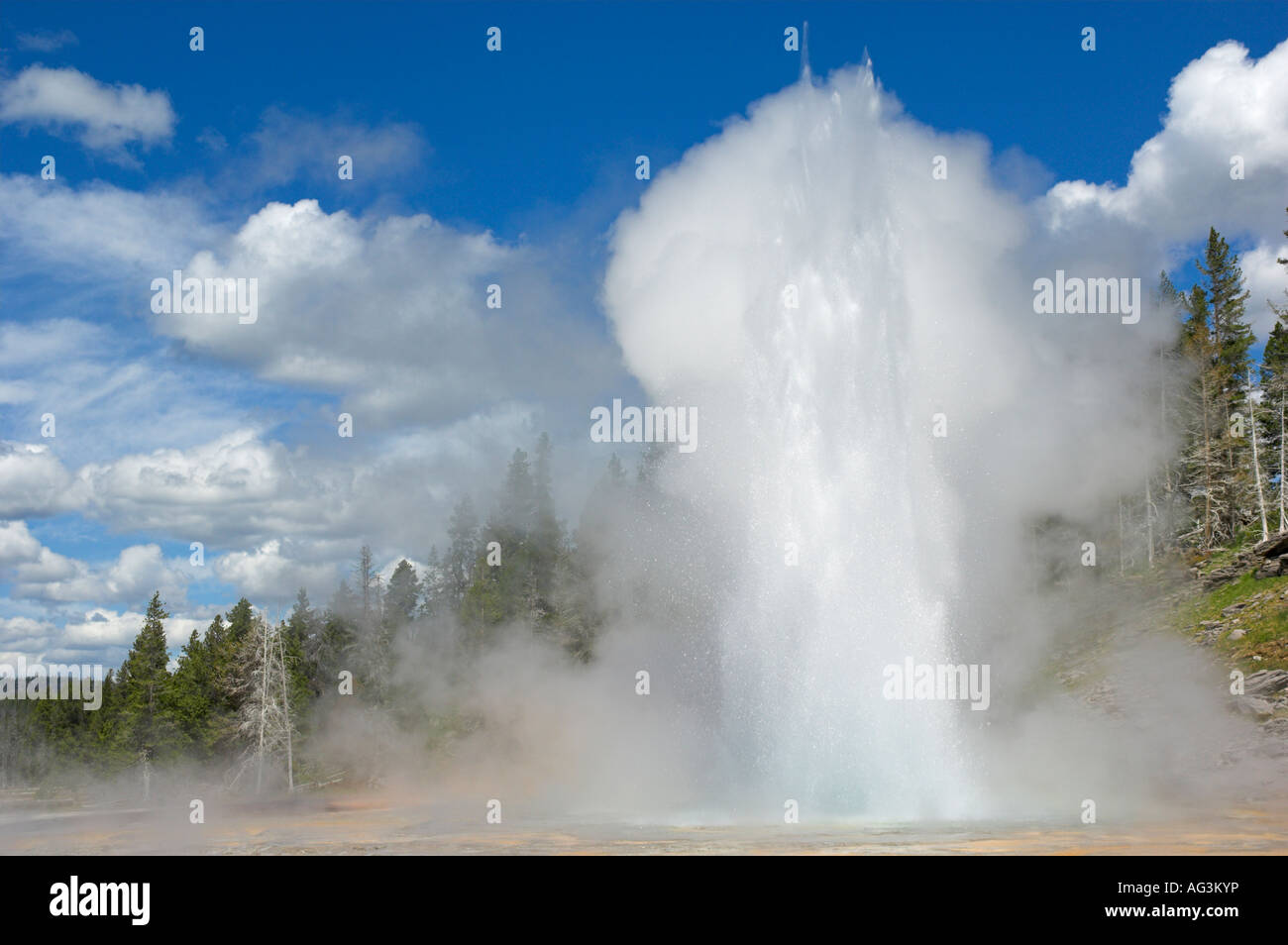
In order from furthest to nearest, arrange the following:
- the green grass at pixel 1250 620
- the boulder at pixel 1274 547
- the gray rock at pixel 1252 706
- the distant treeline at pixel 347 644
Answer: the distant treeline at pixel 347 644
the boulder at pixel 1274 547
the green grass at pixel 1250 620
the gray rock at pixel 1252 706

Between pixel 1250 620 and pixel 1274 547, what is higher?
pixel 1274 547

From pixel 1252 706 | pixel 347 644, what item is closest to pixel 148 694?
pixel 347 644

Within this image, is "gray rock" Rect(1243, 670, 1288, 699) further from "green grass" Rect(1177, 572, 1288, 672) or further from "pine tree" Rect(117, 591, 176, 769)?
"pine tree" Rect(117, 591, 176, 769)

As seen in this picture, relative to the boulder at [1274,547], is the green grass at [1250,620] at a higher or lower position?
lower

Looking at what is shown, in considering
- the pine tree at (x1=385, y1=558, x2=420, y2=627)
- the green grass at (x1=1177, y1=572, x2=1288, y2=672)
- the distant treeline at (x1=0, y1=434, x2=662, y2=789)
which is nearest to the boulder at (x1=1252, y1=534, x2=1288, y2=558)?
the green grass at (x1=1177, y1=572, x2=1288, y2=672)

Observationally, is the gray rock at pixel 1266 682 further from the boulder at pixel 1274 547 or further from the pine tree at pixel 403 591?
the pine tree at pixel 403 591

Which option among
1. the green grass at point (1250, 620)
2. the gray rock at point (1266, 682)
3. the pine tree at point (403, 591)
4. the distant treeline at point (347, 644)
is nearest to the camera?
the gray rock at point (1266, 682)

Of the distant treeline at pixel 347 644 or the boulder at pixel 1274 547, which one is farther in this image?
the distant treeline at pixel 347 644

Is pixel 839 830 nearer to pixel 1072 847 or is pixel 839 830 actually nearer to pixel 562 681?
pixel 1072 847

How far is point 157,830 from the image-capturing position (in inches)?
952

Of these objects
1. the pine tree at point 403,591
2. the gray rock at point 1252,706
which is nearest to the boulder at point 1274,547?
the gray rock at point 1252,706

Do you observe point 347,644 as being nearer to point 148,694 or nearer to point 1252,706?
point 148,694

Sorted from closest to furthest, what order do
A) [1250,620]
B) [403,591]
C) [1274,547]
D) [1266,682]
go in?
1. [1266,682]
2. [1250,620]
3. [1274,547]
4. [403,591]
